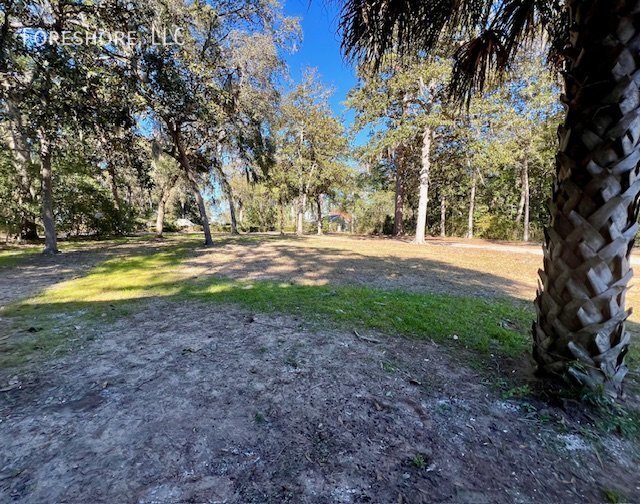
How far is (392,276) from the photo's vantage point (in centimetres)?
652

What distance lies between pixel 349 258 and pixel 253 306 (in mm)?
5510

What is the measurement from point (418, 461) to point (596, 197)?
1659mm

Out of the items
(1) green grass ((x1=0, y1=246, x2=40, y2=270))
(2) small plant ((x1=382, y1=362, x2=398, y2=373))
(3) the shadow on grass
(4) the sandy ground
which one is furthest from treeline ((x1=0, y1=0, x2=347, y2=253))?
(2) small plant ((x1=382, y1=362, x2=398, y2=373))

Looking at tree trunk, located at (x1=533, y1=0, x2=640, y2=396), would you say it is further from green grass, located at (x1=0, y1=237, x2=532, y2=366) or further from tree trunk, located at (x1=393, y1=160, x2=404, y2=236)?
tree trunk, located at (x1=393, y1=160, x2=404, y2=236)

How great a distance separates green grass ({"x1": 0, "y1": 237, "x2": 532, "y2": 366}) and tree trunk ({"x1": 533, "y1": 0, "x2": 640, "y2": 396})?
0.90 metres

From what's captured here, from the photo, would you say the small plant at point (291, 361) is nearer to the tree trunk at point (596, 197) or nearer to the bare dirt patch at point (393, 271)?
the tree trunk at point (596, 197)

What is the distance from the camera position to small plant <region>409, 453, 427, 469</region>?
56.5 inches

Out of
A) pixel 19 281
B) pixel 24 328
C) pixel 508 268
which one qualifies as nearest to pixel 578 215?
pixel 24 328

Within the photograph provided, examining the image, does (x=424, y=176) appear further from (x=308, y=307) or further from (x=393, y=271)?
(x=308, y=307)

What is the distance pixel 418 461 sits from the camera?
147 centimetres

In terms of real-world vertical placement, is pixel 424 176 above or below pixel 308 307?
above

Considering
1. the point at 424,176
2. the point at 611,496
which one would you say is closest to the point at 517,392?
the point at 611,496

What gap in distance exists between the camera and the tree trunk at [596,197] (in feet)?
5.39

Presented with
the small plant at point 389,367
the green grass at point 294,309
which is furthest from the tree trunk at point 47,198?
the small plant at point 389,367
